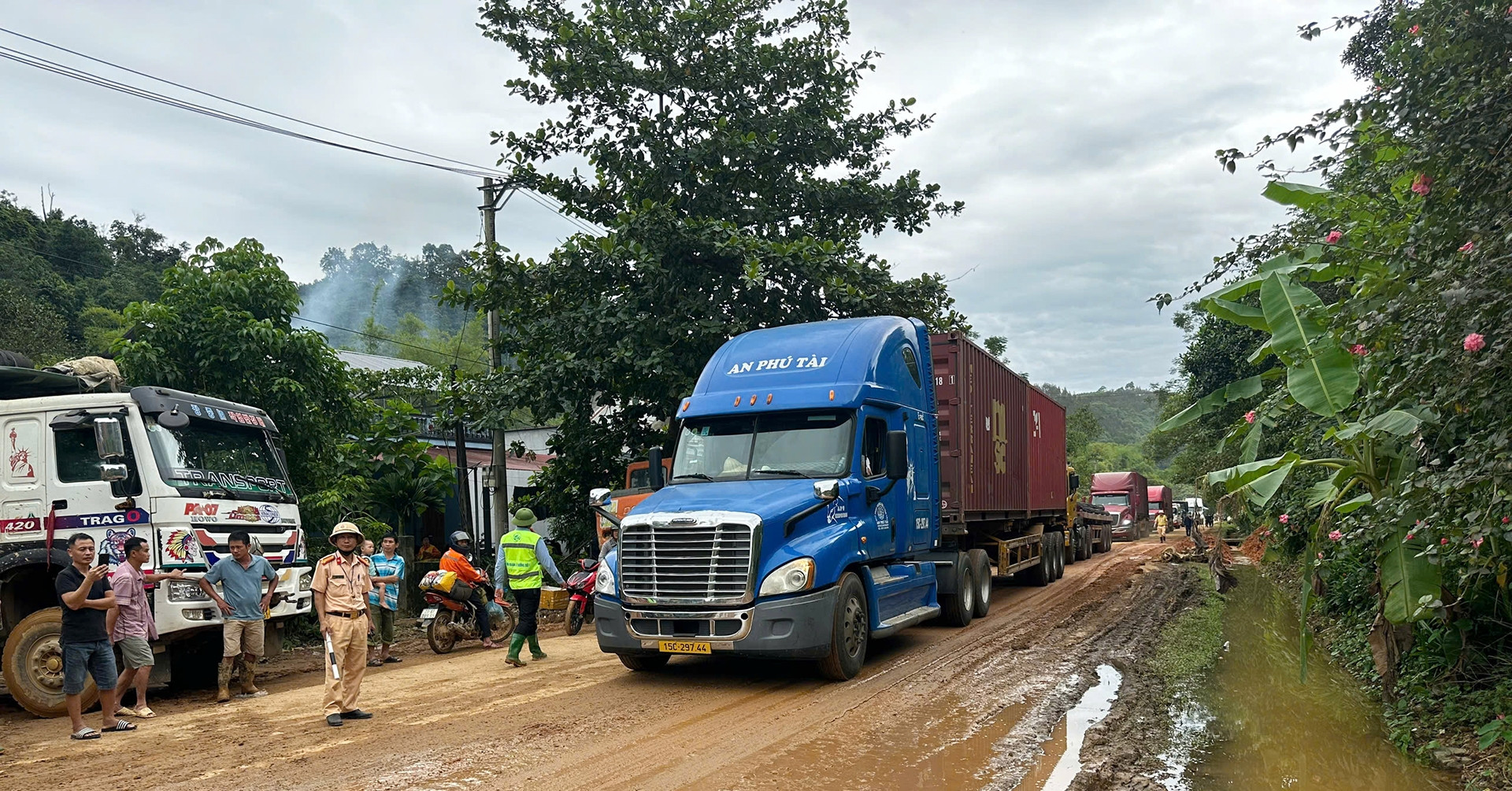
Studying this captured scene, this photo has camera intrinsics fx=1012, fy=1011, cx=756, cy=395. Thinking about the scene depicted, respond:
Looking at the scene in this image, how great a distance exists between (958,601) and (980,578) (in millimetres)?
1347

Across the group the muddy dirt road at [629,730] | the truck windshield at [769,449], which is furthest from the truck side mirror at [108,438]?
the truck windshield at [769,449]

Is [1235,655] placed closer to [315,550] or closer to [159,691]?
[159,691]

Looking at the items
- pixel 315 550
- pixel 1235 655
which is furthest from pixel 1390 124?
pixel 315 550

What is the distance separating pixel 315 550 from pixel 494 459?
452 centimetres

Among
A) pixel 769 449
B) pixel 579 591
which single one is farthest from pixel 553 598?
pixel 769 449

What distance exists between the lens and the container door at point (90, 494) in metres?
9.30

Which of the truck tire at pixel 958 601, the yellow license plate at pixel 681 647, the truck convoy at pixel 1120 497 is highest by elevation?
the yellow license plate at pixel 681 647

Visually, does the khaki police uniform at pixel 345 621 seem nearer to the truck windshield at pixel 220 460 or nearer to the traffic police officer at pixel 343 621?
the traffic police officer at pixel 343 621

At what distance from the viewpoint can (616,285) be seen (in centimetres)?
1794

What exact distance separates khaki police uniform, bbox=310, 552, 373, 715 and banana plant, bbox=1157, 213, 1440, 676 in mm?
6673

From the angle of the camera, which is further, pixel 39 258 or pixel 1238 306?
pixel 39 258

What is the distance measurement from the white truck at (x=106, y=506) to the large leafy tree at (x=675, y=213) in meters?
7.24

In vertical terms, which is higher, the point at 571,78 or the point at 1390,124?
the point at 571,78

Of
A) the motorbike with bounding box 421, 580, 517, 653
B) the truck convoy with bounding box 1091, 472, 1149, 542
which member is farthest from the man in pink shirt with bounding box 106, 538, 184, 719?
the truck convoy with bounding box 1091, 472, 1149, 542
